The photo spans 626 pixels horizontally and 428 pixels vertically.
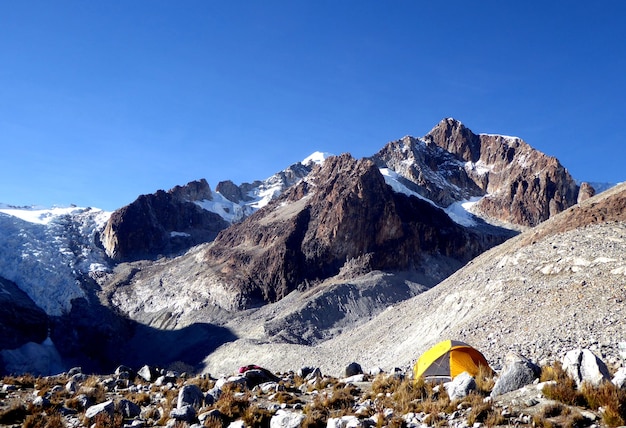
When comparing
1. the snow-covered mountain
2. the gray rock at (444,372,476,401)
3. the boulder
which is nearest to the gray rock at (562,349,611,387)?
the gray rock at (444,372,476,401)

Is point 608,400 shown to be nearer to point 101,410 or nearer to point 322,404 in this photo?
point 322,404

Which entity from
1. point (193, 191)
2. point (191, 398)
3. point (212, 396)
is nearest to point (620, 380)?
point (212, 396)

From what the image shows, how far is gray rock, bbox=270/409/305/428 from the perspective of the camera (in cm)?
976

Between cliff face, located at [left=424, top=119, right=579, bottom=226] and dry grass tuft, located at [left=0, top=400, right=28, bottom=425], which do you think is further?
cliff face, located at [left=424, top=119, right=579, bottom=226]

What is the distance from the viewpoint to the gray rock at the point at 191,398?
11.7 m

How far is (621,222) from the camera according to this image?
112ft

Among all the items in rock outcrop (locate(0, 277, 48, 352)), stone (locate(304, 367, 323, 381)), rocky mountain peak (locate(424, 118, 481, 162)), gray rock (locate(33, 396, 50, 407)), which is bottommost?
stone (locate(304, 367, 323, 381))

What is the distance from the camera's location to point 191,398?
11.9 metres

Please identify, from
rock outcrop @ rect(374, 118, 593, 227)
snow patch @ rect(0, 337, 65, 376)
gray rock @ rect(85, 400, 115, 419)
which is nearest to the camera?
gray rock @ rect(85, 400, 115, 419)

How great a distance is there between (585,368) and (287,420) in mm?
5976

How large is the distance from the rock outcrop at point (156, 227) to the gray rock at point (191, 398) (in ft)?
420

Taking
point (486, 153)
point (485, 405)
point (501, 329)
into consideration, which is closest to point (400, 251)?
point (501, 329)

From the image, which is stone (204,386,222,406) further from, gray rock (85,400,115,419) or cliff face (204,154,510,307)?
cliff face (204,154,510,307)

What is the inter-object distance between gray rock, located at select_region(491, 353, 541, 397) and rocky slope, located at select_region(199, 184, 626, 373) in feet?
25.2
